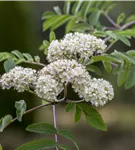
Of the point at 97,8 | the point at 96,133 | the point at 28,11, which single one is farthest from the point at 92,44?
the point at 96,133

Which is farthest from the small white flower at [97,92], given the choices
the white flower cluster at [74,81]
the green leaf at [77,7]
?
the green leaf at [77,7]

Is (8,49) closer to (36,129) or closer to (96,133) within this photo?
(96,133)

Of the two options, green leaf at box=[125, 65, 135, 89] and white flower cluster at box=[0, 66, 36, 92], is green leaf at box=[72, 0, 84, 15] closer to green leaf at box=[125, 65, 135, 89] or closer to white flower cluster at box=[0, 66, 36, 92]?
green leaf at box=[125, 65, 135, 89]

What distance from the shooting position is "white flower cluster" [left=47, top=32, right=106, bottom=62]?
2.42 ft

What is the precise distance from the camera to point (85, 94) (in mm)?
714

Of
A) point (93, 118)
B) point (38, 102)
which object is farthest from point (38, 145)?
point (38, 102)

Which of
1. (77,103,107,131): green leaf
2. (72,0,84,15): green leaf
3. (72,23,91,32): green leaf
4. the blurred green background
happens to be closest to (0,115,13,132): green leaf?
(77,103,107,131): green leaf

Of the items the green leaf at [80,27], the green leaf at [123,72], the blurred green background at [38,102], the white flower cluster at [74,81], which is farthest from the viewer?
the blurred green background at [38,102]

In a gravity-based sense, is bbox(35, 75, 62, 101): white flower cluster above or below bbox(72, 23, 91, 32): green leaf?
below

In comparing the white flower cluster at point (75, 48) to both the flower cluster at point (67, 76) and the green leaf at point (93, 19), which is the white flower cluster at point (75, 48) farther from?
the green leaf at point (93, 19)

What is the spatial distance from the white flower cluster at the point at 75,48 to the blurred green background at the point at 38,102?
261 centimetres

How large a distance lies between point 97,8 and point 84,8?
0.12 m

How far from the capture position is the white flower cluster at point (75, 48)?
74 centimetres

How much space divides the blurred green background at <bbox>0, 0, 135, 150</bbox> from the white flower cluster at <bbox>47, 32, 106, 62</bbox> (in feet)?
8.56
